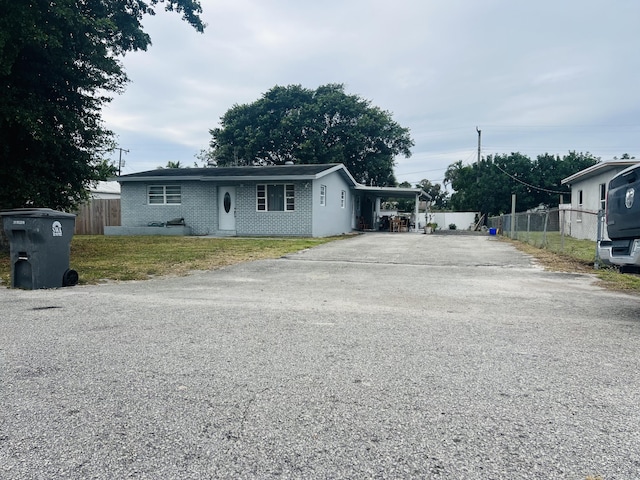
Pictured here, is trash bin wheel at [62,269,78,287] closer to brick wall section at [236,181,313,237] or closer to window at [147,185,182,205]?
brick wall section at [236,181,313,237]

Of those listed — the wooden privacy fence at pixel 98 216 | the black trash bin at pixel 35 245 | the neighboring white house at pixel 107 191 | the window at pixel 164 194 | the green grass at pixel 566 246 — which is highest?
the neighboring white house at pixel 107 191

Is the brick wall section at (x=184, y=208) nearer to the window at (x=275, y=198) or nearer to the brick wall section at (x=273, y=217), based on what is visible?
the brick wall section at (x=273, y=217)

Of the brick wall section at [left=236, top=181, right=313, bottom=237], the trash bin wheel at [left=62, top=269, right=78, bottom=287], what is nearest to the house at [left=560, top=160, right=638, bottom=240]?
the brick wall section at [left=236, top=181, right=313, bottom=237]

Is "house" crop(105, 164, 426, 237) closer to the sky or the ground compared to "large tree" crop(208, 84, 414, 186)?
closer to the ground

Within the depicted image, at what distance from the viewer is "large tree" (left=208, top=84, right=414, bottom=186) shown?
3644cm

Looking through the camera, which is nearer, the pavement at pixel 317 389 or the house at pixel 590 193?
the pavement at pixel 317 389

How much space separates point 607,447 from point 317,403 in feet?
5.06

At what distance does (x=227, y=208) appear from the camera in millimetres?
20703

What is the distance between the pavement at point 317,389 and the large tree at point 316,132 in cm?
3139

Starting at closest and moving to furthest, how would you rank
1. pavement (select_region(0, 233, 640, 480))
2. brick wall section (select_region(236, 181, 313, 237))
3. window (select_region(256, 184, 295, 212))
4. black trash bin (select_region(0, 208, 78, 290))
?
pavement (select_region(0, 233, 640, 480)) < black trash bin (select_region(0, 208, 78, 290)) < brick wall section (select_region(236, 181, 313, 237)) < window (select_region(256, 184, 295, 212))

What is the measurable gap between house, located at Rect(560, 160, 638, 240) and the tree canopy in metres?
14.7

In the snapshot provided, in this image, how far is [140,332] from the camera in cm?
418

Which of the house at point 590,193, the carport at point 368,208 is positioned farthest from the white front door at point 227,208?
the house at point 590,193

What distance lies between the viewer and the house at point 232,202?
1936 cm
